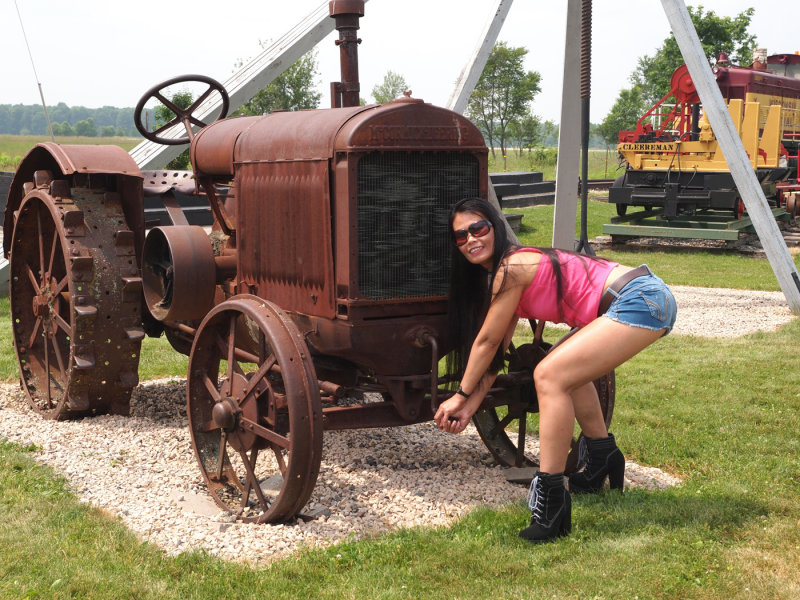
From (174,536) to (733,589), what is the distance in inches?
82.5

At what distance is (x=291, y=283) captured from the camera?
4.04 metres

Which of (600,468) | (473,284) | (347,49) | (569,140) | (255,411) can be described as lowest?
(600,468)

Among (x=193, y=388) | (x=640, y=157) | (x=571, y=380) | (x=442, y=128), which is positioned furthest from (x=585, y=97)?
(x=640, y=157)

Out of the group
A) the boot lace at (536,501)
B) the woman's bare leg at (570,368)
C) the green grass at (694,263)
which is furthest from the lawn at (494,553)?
the green grass at (694,263)

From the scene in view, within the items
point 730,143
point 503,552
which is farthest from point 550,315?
point 730,143

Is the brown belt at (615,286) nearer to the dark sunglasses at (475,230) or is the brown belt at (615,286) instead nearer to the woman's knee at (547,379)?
the woman's knee at (547,379)

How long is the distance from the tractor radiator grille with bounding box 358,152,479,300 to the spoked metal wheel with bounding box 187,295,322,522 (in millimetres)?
464

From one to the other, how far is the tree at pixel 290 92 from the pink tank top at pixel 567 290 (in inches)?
1201

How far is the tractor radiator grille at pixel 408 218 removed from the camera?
12.0 ft

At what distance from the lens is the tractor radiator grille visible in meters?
3.67

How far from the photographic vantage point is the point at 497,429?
4672 mm

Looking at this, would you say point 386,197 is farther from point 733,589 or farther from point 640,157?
point 640,157

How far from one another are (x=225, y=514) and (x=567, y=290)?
1.76 metres

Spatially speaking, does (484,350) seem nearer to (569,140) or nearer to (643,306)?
(643,306)
